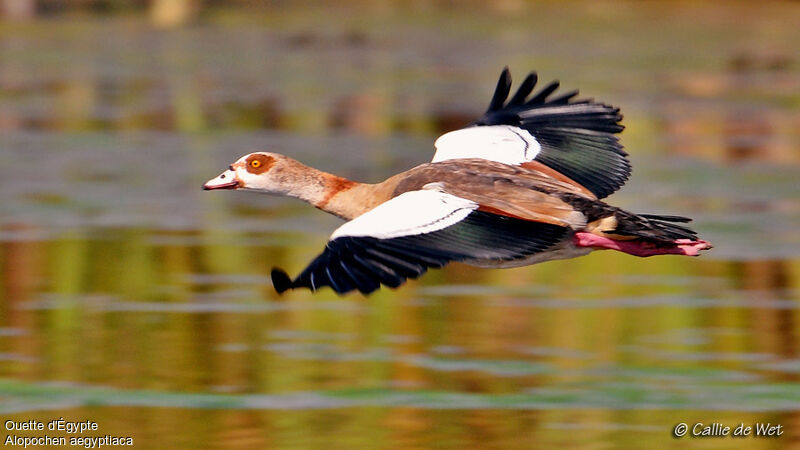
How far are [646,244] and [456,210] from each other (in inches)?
39.8

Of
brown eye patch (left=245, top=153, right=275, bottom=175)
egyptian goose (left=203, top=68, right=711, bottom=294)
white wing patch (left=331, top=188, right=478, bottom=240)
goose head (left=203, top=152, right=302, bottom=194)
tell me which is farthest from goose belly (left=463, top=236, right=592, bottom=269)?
brown eye patch (left=245, top=153, right=275, bottom=175)

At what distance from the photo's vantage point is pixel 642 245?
7.68 metres

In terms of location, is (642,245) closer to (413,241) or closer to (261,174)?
(413,241)

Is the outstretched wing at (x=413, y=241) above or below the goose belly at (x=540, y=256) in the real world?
above

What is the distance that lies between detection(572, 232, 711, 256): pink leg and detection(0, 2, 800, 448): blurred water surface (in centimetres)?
90

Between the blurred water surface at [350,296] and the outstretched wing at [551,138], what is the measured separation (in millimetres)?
1079

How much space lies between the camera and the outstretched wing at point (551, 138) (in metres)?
8.66

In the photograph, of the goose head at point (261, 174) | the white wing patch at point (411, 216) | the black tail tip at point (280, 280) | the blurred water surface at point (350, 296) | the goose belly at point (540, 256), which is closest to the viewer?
the black tail tip at point (280, 280)

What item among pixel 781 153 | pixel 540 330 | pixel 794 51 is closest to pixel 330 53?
pixel 794 51

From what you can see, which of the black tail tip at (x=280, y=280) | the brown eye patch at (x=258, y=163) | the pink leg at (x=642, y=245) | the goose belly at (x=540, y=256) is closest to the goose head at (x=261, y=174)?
the brown eye patch at (x=258, y=163)

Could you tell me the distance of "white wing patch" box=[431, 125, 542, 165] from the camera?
8.54 m

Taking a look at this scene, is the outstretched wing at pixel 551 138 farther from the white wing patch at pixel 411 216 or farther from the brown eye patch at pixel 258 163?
the white wing patch at pixel 411 216

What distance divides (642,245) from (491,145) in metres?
1.32

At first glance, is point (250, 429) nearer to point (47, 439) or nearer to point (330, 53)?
point (47, 439)
